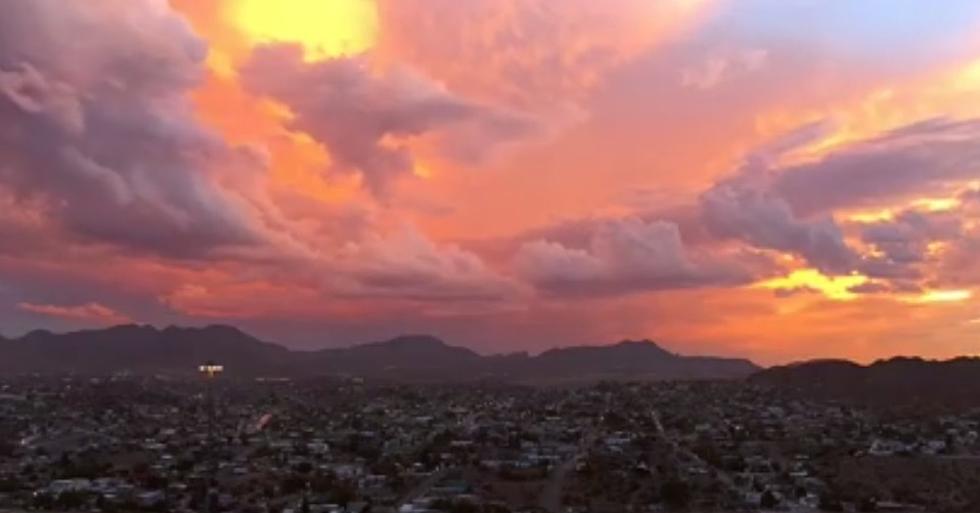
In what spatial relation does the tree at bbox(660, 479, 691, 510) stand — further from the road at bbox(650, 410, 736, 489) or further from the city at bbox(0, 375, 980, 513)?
the road at bbox(650, 410, 736, 489)

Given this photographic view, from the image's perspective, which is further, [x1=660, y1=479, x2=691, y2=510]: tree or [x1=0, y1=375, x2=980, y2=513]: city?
[x1=0, y1=375, x2=980, y2=513]: city

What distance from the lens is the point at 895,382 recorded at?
5492 inches

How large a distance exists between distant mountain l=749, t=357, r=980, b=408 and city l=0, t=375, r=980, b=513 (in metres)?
9.78

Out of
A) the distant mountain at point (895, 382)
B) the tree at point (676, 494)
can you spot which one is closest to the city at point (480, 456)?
the tree at point (676, 494)

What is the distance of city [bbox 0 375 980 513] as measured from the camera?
6244cm

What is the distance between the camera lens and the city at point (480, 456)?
62.4m

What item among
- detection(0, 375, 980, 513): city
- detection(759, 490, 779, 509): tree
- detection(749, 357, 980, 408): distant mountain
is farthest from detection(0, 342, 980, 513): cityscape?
detection(749, 357, 980, 408): distant mountain

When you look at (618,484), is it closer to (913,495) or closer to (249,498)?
(913,495)

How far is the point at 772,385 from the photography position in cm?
16138

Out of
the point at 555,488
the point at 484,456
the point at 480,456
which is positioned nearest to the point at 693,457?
the point at 484,456

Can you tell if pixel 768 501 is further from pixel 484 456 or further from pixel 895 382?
pixel 895 382

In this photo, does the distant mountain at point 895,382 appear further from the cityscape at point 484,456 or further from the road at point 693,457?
the road at point 693,457

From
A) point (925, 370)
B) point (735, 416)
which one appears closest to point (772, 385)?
point (925, 370)

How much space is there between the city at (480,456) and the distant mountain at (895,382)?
9.78m
